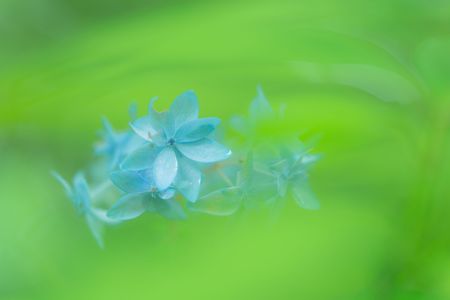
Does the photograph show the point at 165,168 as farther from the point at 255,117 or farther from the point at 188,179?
the point at 255,117

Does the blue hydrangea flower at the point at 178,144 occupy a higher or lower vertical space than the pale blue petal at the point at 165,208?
higher

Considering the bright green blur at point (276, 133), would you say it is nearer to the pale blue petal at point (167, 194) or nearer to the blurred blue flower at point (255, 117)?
the blurred blue flower at point (255, 117)

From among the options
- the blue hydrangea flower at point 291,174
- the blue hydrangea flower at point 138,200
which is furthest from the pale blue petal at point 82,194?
the blue hydrangea flower at point 291,174

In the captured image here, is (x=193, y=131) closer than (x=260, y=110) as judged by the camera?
Yes

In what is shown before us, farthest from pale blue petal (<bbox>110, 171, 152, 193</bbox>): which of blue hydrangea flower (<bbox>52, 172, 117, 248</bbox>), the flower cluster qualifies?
blue hydrangea flower (<bbox>52, 172, 117, 248</bbox>)

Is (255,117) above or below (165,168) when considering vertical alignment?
above

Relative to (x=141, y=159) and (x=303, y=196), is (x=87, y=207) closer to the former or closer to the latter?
(x=141, y=159)

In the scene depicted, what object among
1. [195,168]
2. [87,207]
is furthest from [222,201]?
[87,207]
